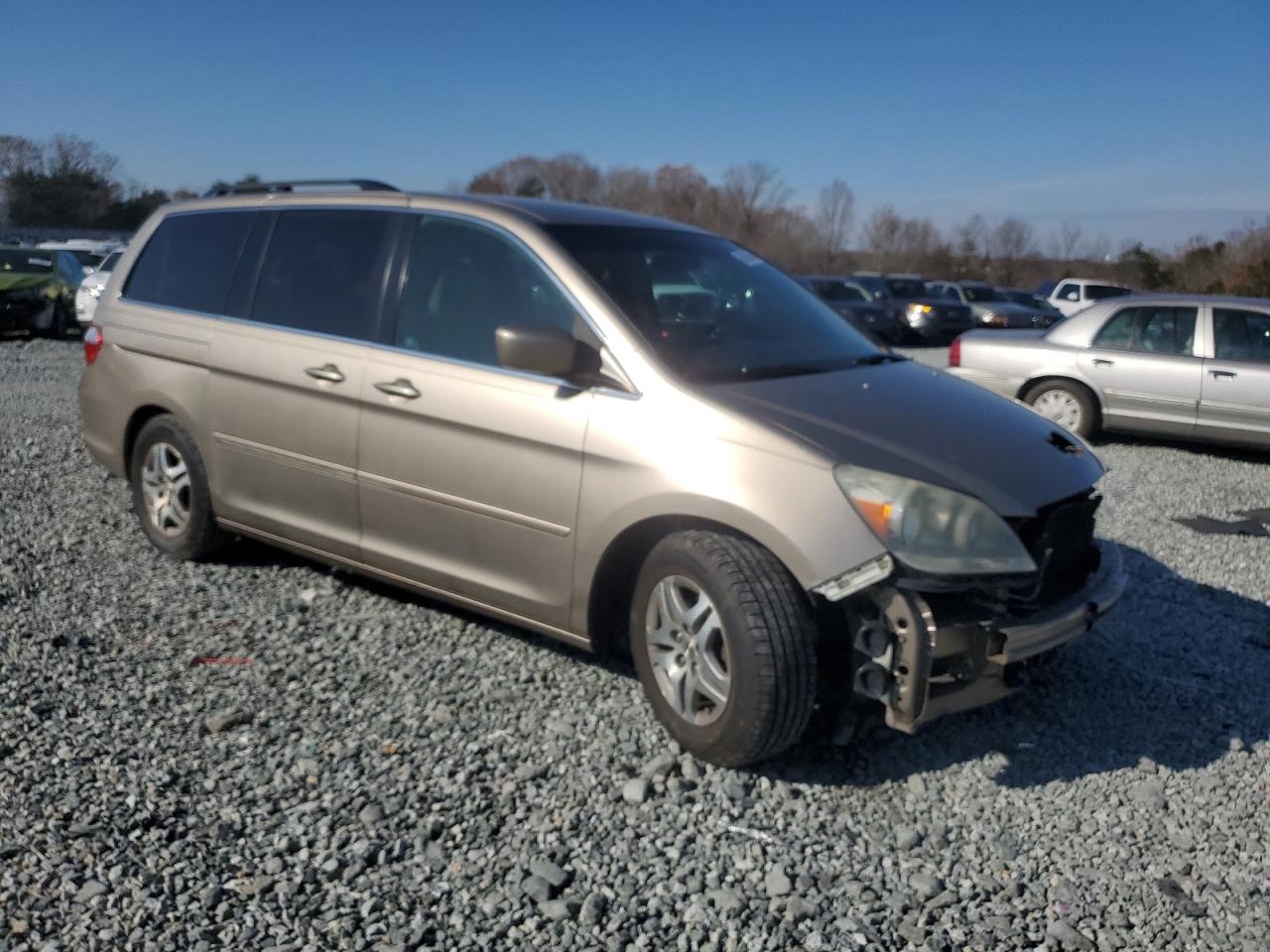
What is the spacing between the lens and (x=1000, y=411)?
426cm

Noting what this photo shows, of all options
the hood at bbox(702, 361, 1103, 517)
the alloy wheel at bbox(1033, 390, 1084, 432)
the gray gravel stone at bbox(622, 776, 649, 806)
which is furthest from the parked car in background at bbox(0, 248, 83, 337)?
the gray gravel stone at bbox(622, 776, 649, 806)

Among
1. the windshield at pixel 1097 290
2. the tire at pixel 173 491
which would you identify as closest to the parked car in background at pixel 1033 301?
the windshield at pixel 1097 290

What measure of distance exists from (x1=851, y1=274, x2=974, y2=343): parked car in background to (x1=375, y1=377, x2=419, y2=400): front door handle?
2409cm

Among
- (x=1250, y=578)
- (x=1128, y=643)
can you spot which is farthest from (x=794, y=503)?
(x=1250, y=578)

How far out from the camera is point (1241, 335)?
407 inches

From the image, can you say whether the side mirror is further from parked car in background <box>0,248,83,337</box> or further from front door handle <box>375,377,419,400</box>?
parked car in background <box>0,248,83,337</box>

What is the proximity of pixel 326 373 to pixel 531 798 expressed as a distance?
210cm

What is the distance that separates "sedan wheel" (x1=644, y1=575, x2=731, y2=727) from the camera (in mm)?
3631

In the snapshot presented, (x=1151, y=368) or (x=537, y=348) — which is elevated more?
A: (x=1151, y=368)

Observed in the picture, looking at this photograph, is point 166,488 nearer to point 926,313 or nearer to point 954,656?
point 954,656

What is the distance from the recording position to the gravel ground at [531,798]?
2.94 metres

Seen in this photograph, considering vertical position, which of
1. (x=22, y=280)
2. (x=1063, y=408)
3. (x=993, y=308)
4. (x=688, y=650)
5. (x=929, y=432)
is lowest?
(x=688, y=650)

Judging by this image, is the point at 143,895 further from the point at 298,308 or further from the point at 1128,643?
the point at 1128,643

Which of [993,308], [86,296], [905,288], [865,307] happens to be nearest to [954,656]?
[86,296]
